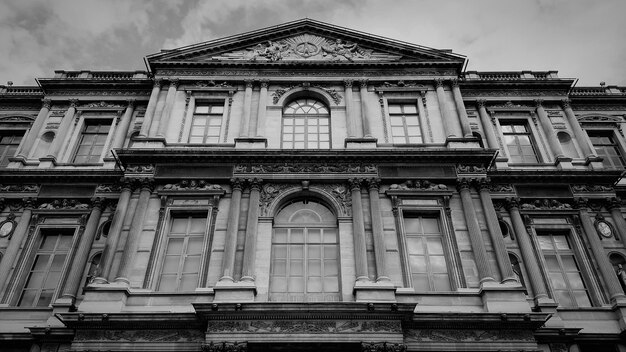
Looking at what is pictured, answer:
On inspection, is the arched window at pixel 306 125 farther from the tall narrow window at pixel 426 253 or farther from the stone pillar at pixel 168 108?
the tall narrow window at pixel 426 253

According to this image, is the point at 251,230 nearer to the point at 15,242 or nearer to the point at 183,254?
the point at 183,254

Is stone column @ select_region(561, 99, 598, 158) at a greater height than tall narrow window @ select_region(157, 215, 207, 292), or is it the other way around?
stone column @ select_region(561, 99, 598, 158)

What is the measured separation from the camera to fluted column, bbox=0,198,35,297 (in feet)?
57.1

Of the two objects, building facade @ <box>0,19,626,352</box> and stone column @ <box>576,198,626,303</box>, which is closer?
building facade @ <box>0,19,626,352</box>

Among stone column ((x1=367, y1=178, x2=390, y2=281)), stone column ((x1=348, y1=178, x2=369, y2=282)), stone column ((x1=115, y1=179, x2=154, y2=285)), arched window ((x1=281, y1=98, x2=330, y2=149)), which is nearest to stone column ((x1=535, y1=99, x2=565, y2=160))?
stone column ((x1=367, y1=178, x2=390, y2=281))

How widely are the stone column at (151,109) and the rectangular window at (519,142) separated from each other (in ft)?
46.2

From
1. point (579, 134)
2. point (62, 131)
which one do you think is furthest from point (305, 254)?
point (579, 134)

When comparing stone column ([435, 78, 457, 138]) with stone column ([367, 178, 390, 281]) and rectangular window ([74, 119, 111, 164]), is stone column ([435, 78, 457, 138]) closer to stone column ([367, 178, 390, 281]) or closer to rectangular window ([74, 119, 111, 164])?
stone column ([367, 178, 390, 281])

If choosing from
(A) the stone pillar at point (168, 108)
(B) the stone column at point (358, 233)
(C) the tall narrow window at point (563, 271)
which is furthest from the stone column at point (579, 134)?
(A) the stone pillar at point (168, 108)

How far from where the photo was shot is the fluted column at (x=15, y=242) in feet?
A: 57.1

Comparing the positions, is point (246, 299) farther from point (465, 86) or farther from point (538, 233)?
point (465, 86)

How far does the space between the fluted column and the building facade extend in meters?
0.05

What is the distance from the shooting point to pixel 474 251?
16641 mm

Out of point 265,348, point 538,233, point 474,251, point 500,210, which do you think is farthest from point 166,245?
point 538,233
